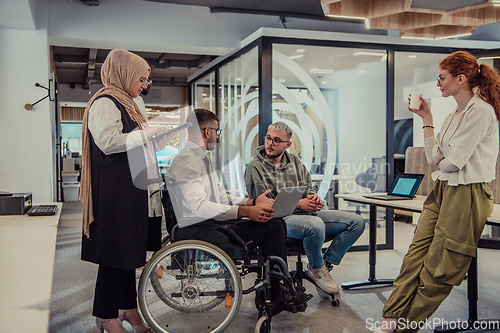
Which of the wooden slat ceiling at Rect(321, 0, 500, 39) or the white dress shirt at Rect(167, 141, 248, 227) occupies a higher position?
the wooden slat ceiling at Rect(321, 0, 500, 39)

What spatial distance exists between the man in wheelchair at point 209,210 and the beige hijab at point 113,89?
1.15 feet

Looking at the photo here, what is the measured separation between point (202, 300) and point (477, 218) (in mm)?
1400

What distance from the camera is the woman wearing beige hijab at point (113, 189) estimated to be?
1.87m

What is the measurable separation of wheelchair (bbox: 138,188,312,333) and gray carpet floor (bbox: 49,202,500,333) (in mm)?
280

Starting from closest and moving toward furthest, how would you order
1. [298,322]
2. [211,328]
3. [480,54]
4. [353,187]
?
[211,328]
[298,322]
[480,54]
[353,187]

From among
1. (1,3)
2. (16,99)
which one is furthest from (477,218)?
(16,99)

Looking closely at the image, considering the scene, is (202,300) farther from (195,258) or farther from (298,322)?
(298,322)

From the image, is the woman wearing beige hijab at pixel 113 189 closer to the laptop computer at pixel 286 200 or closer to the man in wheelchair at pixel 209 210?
the man in wheelchair at pixel 209 210

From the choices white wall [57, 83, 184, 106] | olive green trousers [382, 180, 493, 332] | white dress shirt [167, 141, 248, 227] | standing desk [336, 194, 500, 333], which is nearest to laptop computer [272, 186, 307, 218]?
white dress shirt [167, 141, 248, 227]

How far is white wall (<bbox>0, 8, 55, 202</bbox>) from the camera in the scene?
4352mm

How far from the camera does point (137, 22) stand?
15.8 ft

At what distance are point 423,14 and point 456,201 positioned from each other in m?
1.80

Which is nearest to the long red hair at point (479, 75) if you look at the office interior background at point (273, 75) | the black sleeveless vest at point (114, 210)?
the black sleeveless vest at point (114, 210)

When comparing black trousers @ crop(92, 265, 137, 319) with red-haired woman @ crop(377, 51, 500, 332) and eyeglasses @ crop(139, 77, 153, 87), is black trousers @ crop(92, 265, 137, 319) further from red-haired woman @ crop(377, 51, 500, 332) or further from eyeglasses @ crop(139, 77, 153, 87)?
red-haired woman @ crop(377, 51, 500, 332)
